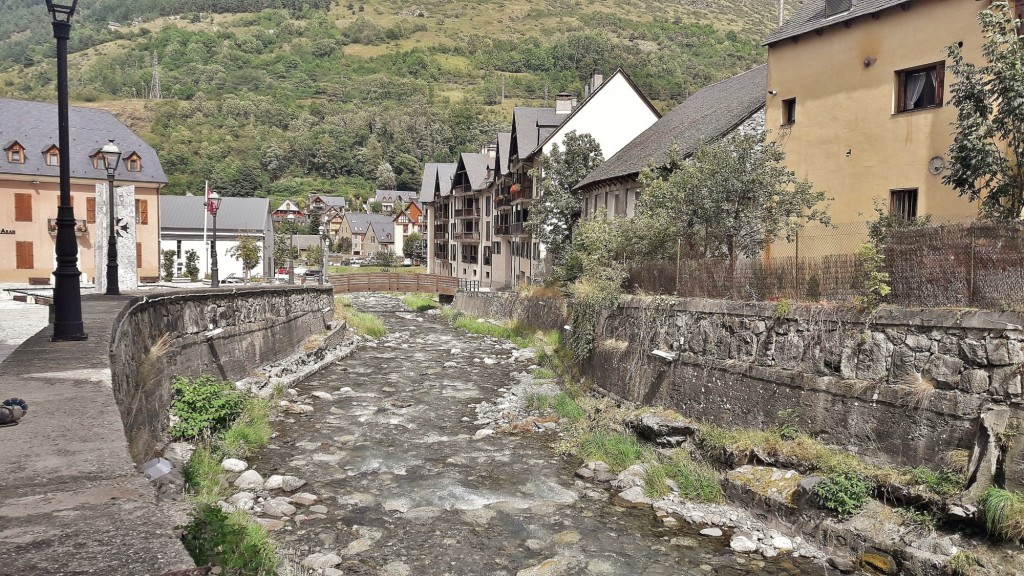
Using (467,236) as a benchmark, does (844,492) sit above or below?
below

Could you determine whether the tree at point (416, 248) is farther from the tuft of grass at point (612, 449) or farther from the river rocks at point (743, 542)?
the river rocks at point (743, 542)

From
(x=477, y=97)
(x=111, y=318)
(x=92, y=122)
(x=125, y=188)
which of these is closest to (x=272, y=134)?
(x=477, y=97)

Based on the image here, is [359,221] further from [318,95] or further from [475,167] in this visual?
[318,95]

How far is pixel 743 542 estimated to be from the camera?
1052cm

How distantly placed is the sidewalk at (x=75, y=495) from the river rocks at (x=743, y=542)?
328 inches

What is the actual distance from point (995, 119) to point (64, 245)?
16.2m

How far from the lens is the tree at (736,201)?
17.5 m

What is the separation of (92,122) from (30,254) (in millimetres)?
9798

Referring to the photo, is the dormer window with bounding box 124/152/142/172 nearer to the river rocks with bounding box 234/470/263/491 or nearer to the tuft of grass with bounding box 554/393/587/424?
the tuft of grass with bounding box 554/393/587/424

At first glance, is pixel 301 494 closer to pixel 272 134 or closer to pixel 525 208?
pixel 525 208

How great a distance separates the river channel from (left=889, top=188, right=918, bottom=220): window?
10673 mm

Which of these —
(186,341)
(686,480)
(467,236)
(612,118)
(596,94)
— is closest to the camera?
(686,480)

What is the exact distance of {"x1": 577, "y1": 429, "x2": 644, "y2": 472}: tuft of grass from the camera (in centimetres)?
1428

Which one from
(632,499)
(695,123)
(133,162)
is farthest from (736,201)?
(133,162)
